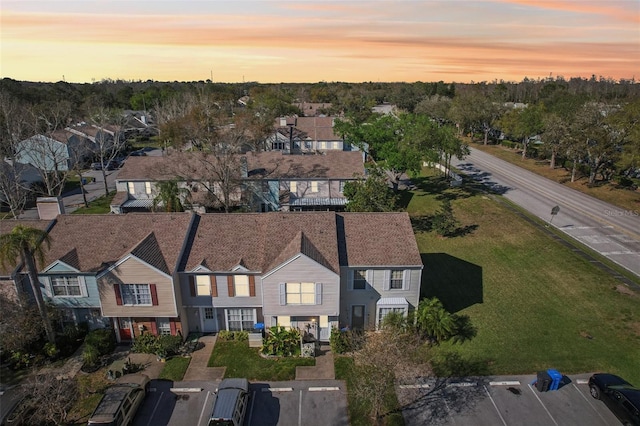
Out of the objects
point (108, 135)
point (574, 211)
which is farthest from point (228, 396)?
point (108, 135)

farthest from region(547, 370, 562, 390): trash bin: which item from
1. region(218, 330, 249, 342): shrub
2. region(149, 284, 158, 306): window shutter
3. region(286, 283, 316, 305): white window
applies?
region(149, 284, 158, 306): window shutter

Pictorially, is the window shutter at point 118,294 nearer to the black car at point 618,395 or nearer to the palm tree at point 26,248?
the palm tree at point 26,248

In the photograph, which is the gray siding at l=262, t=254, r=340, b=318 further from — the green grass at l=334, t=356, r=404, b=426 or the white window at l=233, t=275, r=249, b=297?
the green grass at l=334, t=356, r=404, b=426

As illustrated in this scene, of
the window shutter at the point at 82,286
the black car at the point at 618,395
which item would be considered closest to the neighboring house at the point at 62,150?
the window shutter at the point at 82,286

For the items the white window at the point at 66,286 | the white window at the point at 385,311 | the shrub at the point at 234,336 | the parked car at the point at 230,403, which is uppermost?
the white window at the point at 66,286

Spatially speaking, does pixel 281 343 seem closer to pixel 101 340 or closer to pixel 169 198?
pixel 101 340

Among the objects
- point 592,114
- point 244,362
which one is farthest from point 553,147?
point 244,362
